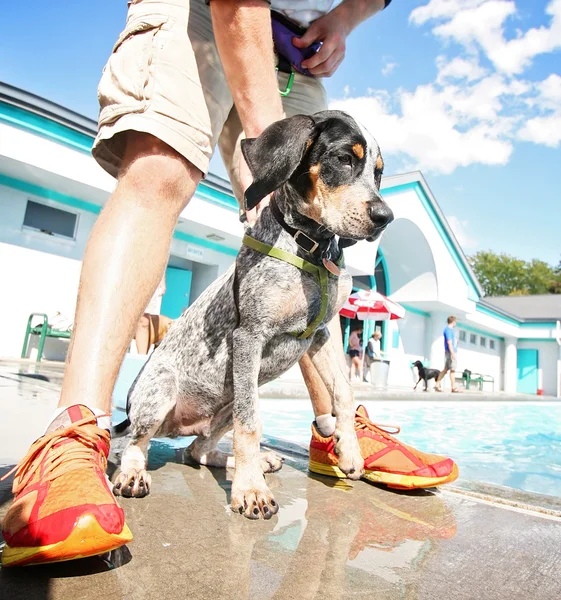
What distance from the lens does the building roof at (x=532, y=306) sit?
29.6m

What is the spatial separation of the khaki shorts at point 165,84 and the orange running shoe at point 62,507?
105 centimetres

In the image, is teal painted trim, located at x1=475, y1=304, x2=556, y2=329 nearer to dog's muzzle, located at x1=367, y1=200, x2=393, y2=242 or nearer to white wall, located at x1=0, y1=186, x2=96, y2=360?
white wall, located at x1=0, y1=186, x2=96, y2=360

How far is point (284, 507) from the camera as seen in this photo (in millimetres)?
1540

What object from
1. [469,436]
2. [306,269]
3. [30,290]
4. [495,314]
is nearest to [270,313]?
[306,269]

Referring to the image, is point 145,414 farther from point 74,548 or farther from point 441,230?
point 441,230

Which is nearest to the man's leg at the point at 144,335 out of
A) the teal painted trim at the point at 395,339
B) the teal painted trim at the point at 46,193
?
the teal painted trim at the point at 46,193

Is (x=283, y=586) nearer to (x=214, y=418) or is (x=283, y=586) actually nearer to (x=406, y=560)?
(x=406, y=560)

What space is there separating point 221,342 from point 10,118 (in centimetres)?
814

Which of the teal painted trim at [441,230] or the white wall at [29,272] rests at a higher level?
the teal painted trim at [441,230]

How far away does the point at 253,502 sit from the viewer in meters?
1.43

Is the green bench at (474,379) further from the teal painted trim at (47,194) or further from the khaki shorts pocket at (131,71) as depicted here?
the khaki shorts pocket at (131,71)

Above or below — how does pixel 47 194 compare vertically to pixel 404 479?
above

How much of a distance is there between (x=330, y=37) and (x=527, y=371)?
102 feet

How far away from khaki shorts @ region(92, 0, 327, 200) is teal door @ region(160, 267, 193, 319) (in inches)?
411
